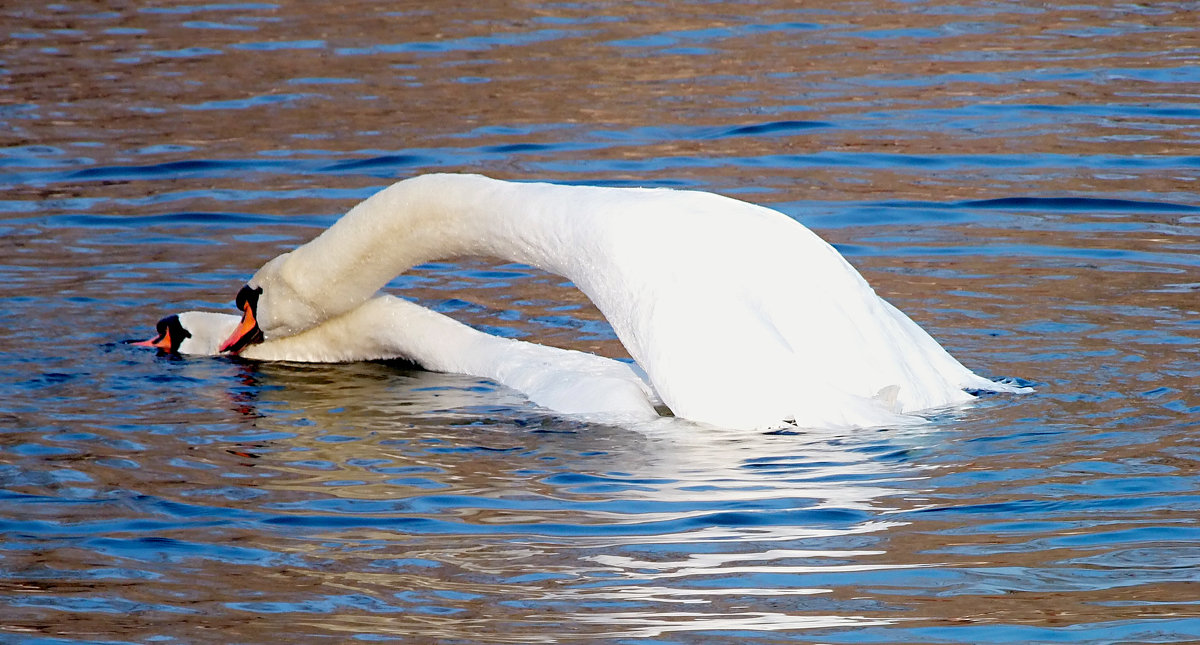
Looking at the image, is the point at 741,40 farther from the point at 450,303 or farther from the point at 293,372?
the point at 293,372

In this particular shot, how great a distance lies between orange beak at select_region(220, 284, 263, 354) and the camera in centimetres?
844

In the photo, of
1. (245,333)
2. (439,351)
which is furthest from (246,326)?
(439,351)

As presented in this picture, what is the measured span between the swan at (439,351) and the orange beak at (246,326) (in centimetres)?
7

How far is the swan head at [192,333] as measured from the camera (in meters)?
8.45

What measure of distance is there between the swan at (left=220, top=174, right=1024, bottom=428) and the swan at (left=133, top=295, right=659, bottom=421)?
0.44 metres

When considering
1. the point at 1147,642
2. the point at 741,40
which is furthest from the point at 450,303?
the point at 741,40

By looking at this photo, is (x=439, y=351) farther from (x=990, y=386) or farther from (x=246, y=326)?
(x=990, y=386)

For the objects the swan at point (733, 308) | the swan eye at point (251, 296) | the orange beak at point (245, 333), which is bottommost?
the orange beak at point (245, 333)

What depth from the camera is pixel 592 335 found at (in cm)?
865

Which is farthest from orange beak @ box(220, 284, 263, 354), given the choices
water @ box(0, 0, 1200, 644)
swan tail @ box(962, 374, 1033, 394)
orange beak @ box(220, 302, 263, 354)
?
swan tail @ box(962, 374, 1033, 394)

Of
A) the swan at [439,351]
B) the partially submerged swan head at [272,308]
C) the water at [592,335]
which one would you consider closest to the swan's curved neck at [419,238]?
the partially submerged swan head at [272,308]

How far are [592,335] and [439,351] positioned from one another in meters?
0.85

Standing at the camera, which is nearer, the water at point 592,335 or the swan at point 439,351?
the water at point 592,335

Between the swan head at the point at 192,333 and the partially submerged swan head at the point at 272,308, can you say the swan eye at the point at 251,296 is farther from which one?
the swan head at the point at 192,333
